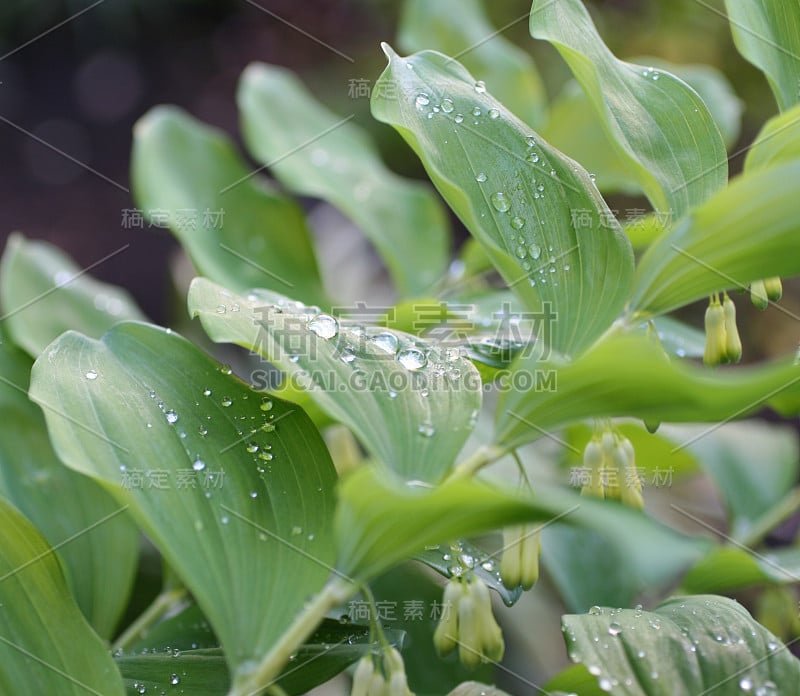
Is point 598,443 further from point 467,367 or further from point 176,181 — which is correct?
point 176,181

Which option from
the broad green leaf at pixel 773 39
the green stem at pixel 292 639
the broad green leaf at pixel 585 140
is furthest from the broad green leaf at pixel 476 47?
the green stem at pixel 292 639

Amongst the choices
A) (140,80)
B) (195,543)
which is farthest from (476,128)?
(140,80)

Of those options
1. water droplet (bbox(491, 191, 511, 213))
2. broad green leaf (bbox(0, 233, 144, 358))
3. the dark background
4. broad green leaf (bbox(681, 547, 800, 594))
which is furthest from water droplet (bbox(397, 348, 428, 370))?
the dark background

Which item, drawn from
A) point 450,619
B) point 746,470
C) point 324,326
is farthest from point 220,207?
point 746,470

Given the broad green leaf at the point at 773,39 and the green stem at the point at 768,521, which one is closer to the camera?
the broad green leaf at the point at 773,39

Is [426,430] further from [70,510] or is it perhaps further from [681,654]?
[70,510]

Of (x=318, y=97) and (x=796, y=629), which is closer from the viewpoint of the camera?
(x=796, y=629)

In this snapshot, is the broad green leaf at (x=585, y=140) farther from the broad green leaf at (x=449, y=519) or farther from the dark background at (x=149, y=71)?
the dark background at (x=149, y=71)

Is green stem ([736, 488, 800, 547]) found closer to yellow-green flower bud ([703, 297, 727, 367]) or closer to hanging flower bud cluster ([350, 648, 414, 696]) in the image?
yellow-green flower bud ([703, 297, 727, 367])
